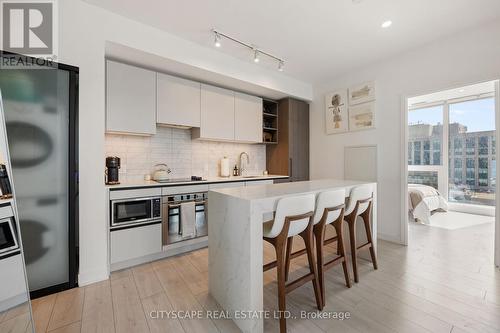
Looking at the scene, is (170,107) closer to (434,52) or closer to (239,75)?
(239,75)

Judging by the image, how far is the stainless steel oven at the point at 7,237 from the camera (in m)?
1.47

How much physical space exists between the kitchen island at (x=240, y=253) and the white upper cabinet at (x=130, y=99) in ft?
5.17

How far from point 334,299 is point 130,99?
3.11 m

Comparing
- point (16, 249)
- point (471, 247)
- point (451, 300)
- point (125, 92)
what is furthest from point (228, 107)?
point (471, 247)

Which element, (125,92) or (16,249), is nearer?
(16,249)

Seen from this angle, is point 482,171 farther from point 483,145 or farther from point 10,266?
point 10,266

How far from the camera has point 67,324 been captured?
1.62m

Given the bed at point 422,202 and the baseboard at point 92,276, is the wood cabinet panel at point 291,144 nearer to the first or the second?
the bed at point 422,202

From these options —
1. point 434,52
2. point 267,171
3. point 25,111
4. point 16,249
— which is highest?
point 434,52

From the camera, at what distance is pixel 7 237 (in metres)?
1.50

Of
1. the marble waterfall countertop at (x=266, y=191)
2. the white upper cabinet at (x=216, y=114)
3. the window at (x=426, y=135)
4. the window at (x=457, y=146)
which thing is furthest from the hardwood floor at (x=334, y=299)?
the window at (x=426, y=135)

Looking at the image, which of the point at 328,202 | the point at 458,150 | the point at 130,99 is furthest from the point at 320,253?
the point at 458,150

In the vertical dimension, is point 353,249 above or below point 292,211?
below

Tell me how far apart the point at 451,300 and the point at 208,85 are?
372cm
